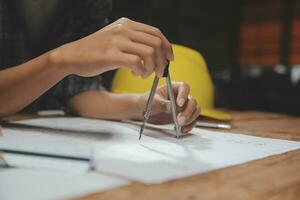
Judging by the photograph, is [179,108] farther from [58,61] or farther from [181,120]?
[58,61]

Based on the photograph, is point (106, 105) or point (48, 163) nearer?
point (48, 163)

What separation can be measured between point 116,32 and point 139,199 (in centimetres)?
40

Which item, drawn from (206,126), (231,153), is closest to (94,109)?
(206,126)

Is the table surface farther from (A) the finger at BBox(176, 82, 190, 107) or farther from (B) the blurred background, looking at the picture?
(B) the blurred background

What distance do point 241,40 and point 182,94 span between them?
433cm

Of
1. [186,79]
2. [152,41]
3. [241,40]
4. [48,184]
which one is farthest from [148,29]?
[241,40]

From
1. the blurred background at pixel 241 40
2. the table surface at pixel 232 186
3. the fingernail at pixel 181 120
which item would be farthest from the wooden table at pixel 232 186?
the blurred background at pixel 241 40

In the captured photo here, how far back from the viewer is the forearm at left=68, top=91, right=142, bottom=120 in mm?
1093

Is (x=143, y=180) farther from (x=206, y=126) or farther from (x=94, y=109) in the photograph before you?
(x=94, y=109)

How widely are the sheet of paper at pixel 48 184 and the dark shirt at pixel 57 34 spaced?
2.63 feet

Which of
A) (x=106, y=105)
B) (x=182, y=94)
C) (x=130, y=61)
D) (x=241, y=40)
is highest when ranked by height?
(x=130, y=61)

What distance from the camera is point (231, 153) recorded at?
0.62 metres

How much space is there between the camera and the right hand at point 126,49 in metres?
0.70

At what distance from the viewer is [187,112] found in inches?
33.4
